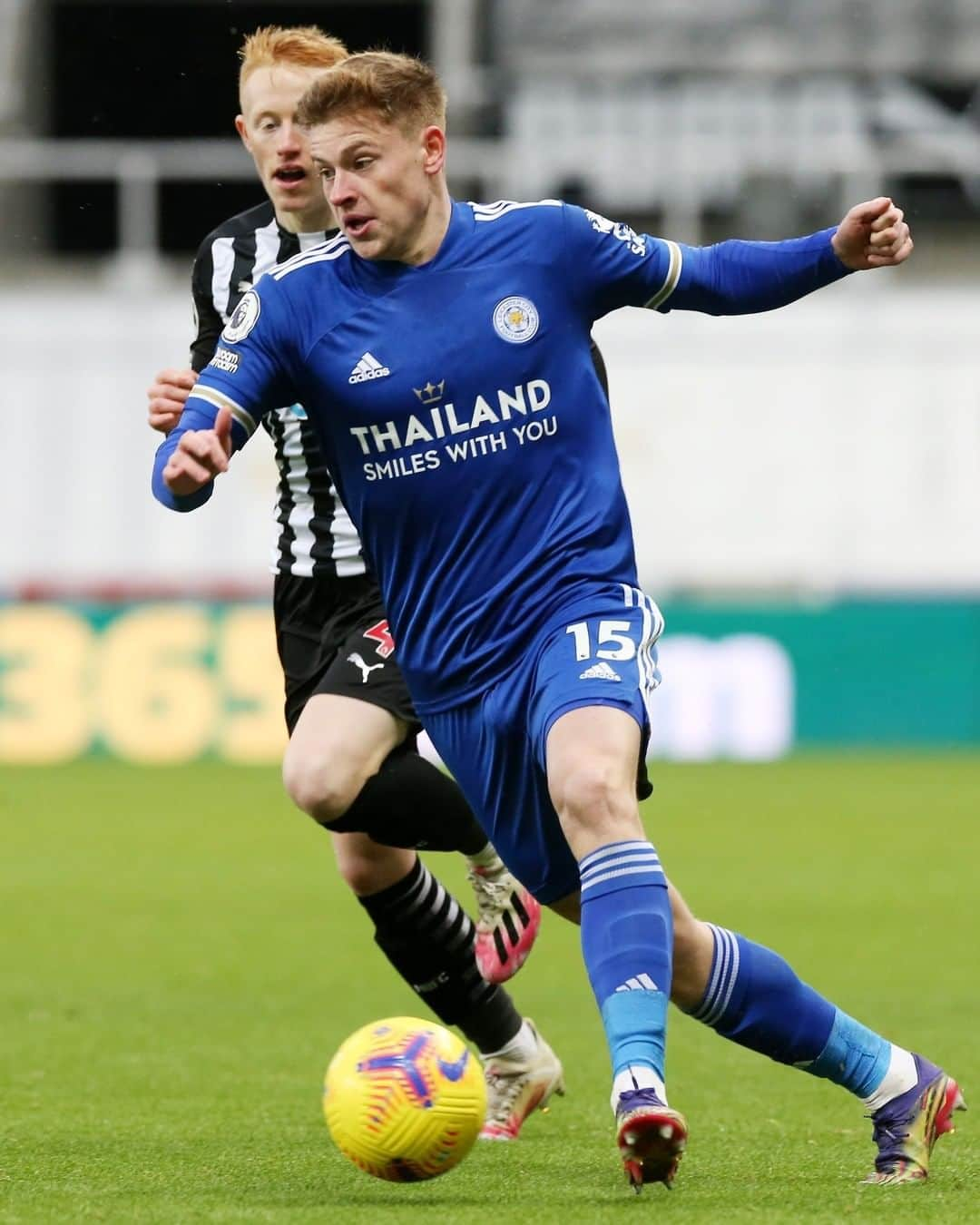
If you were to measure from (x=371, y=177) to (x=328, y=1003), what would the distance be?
148 inches

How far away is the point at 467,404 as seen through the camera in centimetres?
480

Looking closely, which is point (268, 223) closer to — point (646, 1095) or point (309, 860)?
point (646, 1095)

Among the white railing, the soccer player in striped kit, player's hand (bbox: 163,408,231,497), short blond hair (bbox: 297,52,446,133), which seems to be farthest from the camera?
the white railing

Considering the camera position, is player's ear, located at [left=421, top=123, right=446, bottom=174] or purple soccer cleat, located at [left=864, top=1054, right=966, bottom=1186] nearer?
purple soccer cleat, located at [left=864, top=1054, right=966, bottom=1186]

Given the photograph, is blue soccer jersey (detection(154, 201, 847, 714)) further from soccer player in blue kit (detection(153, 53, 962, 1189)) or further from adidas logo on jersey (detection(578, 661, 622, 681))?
adidas logo on jersey (detection(578, 661, 622, 681))

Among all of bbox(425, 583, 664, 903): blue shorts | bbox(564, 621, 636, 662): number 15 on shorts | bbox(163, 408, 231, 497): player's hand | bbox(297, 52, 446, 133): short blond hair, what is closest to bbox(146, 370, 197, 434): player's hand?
bbox(163, 408, 231, 497): player's hand

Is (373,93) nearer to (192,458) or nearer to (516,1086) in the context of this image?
(192,458)

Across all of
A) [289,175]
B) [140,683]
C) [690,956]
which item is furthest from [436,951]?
[140,683]

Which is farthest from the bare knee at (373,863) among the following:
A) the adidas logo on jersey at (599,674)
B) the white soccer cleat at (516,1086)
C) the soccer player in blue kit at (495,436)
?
the adidas logo on jersey at (599,674)

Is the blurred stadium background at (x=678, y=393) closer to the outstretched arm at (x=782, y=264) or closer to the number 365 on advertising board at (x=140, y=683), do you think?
the number 365 on advertising board at (x=140, y=683)

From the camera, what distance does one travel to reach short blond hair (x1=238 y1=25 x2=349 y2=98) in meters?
5.93

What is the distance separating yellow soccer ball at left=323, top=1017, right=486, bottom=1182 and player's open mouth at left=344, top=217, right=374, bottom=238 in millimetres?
1595

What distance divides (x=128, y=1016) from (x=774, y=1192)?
347 cm

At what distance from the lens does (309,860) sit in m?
12.4
